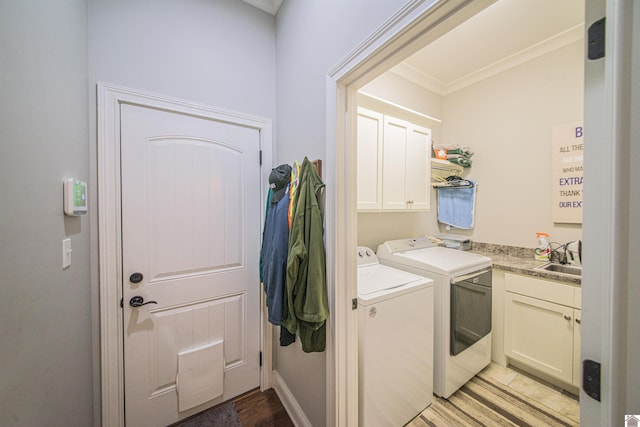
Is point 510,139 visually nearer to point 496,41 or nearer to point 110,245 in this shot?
point 496,41

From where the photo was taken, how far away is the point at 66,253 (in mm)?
952

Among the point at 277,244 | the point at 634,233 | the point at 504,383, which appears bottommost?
the point at 504,383

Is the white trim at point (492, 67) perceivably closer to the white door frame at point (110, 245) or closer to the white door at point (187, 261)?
the white door at point (187, 261)

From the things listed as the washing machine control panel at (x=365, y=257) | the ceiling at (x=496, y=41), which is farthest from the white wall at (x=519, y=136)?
the washing machine control panel at (x=365, y=257)

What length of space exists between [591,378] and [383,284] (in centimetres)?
104

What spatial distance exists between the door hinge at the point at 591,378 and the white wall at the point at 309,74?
3.19ft

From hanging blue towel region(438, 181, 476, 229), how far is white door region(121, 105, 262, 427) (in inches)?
90.4

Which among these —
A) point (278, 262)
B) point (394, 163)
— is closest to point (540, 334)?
point (394, 163)

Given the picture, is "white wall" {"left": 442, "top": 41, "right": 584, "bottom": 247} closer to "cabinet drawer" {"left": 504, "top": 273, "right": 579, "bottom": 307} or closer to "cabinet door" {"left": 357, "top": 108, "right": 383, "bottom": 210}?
"cabinet drawer" {"left": 504, "top": 273, "right": 579, "bottom": 307}

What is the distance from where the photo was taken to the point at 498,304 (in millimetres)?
2076

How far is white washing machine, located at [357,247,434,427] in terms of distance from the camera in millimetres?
1268

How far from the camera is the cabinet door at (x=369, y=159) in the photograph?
5.66 feet

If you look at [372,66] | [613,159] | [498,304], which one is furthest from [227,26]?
[498,304]

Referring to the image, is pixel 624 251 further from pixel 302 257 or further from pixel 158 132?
pixel 158 132
